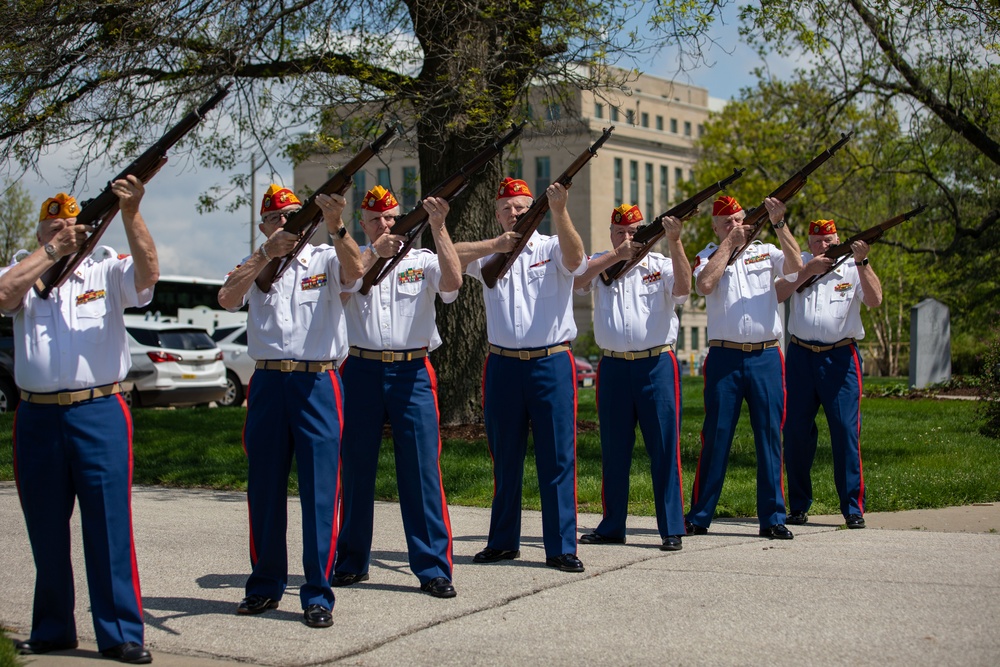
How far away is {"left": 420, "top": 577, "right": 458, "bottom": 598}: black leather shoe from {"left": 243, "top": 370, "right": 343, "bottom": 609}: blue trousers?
596 mm

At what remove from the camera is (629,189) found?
7525 centimetres

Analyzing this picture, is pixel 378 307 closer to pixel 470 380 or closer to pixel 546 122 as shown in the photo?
pixel 470 380

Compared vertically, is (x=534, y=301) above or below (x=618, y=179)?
below

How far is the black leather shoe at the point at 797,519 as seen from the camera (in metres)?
8.66

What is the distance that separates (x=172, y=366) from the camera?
67.2ft

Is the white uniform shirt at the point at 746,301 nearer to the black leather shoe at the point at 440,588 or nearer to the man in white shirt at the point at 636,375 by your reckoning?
the man in white shirt at the point at 636,375

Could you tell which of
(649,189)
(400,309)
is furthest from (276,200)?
(649,189)

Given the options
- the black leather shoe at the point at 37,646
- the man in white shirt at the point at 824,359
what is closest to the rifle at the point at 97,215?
the black leather shoe at the point at 37,646

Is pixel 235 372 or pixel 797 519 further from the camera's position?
pixel 235 372

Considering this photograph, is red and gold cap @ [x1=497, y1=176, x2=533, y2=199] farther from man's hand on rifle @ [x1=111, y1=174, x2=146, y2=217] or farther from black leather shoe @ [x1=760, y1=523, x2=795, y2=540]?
black leather shoe @ [x1=760, y1=523, x2=795, y2=540]

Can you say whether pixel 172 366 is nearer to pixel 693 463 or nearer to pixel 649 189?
pixel 693 463

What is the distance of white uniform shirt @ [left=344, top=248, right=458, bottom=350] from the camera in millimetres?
6566

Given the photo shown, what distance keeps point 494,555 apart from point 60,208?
3.37 metres

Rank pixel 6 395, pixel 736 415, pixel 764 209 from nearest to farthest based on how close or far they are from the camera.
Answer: pixel 764 209
pixel 736 415
pixel 6 395
